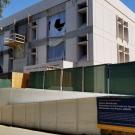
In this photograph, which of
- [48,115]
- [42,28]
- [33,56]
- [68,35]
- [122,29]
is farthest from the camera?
[33,56]

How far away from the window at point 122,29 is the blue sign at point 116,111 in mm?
22526

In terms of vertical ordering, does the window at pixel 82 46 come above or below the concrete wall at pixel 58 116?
above

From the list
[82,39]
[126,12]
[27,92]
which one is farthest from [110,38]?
[27,92]

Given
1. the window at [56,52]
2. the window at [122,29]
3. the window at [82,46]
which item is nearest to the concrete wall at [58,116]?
the window at [82,46]

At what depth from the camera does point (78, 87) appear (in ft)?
62.8

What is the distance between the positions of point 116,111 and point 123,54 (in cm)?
2413

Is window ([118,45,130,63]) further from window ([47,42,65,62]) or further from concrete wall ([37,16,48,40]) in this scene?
concrete wall ([37,16,48,40])

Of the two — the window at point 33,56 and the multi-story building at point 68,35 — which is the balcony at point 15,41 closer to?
the multi-story building at point 68,35

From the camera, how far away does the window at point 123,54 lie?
119ft

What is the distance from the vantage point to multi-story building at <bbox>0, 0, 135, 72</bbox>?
105ft

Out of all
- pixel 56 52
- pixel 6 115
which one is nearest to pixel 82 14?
pixel 56 52

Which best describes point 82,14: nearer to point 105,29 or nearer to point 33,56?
point 105,29

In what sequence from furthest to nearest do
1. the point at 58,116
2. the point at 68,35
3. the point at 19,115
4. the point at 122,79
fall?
the point at 68,35 → the point at 19,115 → the point at 58,116 → the point at 122,79

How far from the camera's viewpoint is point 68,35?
110ft
